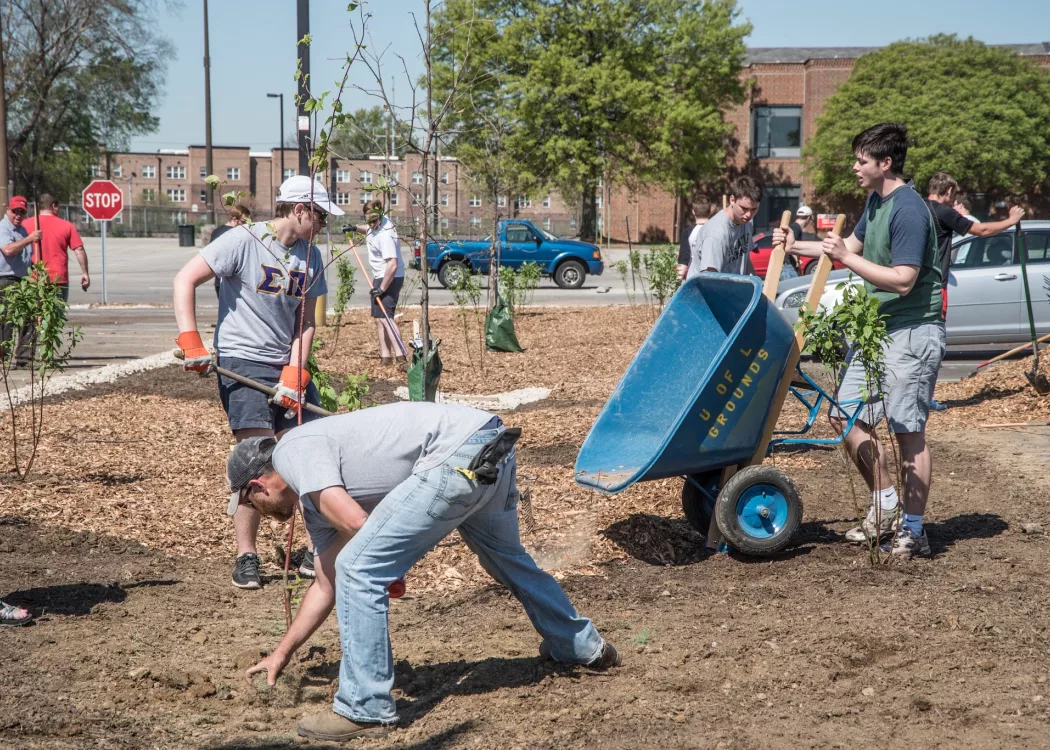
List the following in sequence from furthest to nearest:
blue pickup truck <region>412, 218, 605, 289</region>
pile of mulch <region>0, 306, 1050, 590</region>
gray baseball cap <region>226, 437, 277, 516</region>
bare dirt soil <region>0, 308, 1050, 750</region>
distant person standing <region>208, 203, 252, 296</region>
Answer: blue pickup truck <region>412, 218, 605, 289</region>
pile of mulch <region>0, 306, 1050, 590</region>
distant person standing <region>208, 203, 252, 296</region>
bare dirt soil <region>0, 308, 1050, 750</region>
gray baseball cap <region>226, 437, 277, 516</region>

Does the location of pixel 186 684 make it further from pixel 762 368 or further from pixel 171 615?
pixel 762 368

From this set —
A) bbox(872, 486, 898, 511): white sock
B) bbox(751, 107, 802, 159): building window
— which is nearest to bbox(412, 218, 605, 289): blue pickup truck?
bbox(872, 486, 898, 511): white sock

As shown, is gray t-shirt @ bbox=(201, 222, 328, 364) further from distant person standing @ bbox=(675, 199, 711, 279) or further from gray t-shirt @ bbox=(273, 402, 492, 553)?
distant person standing @ bbox=(675, 199, 711, 279)

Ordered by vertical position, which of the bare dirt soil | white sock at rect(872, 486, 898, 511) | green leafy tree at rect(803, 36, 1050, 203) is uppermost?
green leafy tree at rect(803, 36, 1050, 203)

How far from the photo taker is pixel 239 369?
4973mm

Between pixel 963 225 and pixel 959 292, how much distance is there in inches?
179

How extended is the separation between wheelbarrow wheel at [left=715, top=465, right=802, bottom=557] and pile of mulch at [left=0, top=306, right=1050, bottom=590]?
0.41 metres

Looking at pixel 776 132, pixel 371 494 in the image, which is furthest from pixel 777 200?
pixel 371 494

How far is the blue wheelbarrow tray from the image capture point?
4.86m

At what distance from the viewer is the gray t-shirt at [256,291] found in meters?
4.88

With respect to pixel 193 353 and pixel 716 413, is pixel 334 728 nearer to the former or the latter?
pixel 193 353

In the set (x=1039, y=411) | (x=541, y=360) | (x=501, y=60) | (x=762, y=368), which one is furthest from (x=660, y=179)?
(x=762, y=368)

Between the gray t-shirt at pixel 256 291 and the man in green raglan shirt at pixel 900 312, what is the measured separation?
234cm

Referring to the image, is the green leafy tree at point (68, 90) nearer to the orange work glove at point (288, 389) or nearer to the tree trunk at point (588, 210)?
the tree trunk at point (588, 210)
